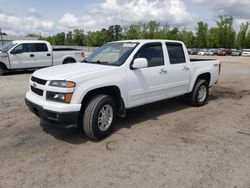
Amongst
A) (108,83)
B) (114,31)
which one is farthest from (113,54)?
(114,31)

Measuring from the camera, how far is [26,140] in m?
4.71

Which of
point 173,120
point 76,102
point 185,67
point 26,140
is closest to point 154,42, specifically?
point 185,67

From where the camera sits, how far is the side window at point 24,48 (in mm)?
13606

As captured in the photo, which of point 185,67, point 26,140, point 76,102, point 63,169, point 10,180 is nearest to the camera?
point 10,180

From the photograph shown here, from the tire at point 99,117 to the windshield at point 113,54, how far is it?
866mm

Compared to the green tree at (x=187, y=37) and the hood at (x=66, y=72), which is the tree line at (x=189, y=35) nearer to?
the green tree at (x=187, y=37)

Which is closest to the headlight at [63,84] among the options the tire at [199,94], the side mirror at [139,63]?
the side mirror at [139,63]

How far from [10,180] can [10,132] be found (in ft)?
6.11

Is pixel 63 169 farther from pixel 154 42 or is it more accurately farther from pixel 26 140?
pixel 154 42

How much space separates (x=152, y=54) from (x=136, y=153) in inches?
96.1

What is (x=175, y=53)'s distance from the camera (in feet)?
21.1

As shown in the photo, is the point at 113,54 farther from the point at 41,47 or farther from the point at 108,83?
the point at 41,47

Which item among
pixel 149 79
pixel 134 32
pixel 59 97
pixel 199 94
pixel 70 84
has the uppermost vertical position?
pixel 134 32

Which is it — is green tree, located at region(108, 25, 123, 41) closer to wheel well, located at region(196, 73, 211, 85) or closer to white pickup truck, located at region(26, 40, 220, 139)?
wheel well, located at region(196, 73, 211, 85)
